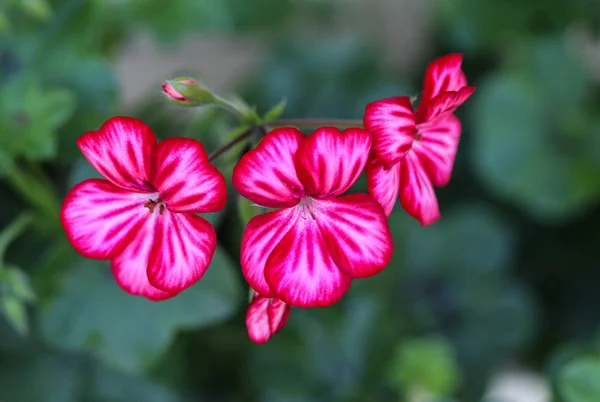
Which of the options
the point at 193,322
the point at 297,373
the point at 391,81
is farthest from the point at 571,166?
the point at 193,322

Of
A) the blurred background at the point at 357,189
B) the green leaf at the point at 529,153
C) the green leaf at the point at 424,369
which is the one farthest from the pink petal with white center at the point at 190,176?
the green leaf at the point at 529,153

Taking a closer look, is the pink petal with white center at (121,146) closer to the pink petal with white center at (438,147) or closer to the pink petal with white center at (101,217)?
the pink petal with white center at (101,217)

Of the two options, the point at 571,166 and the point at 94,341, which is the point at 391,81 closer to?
the point at 571,166

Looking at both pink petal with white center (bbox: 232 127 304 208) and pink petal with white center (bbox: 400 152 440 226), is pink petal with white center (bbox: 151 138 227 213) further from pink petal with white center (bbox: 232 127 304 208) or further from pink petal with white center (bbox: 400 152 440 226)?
pink petal with white center (bbox: 400 152 440 226)

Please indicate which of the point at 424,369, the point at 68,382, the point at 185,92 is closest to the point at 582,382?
the point at 424,369

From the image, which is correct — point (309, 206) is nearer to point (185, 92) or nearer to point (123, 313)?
point (185, 92)
